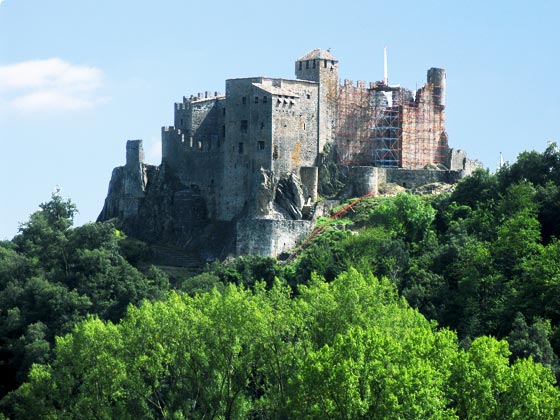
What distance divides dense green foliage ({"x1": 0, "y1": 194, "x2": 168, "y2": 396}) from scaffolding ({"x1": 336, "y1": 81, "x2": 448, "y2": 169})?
21153 millimetres

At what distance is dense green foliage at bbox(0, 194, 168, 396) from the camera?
112375mm

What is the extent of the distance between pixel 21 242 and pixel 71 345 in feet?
104

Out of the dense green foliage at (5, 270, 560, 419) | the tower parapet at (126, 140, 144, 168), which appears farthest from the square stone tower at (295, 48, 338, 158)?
the dense green foliage at (5, 270, 560, 419)

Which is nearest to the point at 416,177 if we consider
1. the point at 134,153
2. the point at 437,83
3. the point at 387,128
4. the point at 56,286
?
the point at 387,128

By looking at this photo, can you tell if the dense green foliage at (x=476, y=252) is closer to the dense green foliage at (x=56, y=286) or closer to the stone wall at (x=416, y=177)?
the stone wall at (x=416, y=177)

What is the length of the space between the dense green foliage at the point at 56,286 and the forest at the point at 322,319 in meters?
0.14

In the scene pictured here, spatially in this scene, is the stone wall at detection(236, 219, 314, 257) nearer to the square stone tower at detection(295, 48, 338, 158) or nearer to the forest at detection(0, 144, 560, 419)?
the forest at detection(0, 144, 560, 419)

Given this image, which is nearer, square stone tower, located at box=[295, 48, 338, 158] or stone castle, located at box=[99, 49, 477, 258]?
stone castle, located at box=[99, 49, 477, 258]

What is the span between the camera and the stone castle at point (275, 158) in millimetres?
128875

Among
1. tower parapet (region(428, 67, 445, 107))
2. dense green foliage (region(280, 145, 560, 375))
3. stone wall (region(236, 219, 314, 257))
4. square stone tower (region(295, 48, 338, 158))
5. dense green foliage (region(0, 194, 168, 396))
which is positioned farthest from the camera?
tower parapet (region(428, 67, 445, 107))

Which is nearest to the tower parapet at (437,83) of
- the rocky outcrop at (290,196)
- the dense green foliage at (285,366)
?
the rocky outcrop at (290,196)

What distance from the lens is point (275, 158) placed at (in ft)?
424

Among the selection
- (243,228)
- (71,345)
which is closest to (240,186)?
(243,228)

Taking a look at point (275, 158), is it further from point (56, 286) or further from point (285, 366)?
point (285, 366)
